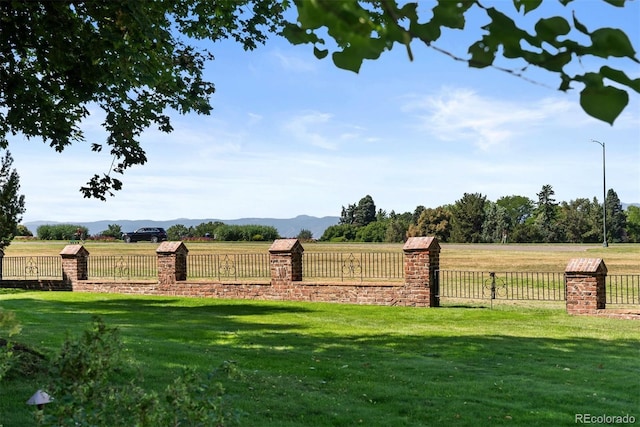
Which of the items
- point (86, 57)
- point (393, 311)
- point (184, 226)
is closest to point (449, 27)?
point (86, 57)

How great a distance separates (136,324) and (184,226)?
44.4 meters

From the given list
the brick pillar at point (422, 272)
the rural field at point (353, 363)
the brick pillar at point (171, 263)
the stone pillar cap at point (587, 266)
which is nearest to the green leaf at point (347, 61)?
the rural field at point (353, 363)

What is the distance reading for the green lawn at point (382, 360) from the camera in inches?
274

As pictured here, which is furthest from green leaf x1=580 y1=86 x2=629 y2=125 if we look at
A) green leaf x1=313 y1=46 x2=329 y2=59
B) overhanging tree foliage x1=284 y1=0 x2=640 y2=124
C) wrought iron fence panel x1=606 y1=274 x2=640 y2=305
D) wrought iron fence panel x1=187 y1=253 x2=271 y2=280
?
wrought iron fence panel x1=187 y1=253 x2=271 y2=280

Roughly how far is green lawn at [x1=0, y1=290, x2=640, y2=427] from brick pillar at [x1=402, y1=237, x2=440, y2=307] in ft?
2.64

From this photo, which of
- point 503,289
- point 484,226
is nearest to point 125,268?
point 503,289

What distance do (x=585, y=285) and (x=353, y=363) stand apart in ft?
31.7

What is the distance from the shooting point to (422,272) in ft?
62.4

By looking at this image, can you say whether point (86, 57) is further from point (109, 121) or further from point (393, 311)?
point (393, 311)

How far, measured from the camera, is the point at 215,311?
1786cm

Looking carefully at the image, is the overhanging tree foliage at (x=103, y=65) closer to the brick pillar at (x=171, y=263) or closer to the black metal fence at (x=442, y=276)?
the black metal fence at (x=442, y=276)

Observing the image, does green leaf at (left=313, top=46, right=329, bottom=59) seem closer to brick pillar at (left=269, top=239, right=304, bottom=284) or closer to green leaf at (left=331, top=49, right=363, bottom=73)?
green leaf at (left=331, top=49, right=363, bottom=73)

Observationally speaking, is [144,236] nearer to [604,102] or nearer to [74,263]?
[74,263]

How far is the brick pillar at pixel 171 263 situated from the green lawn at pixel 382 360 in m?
4.86
